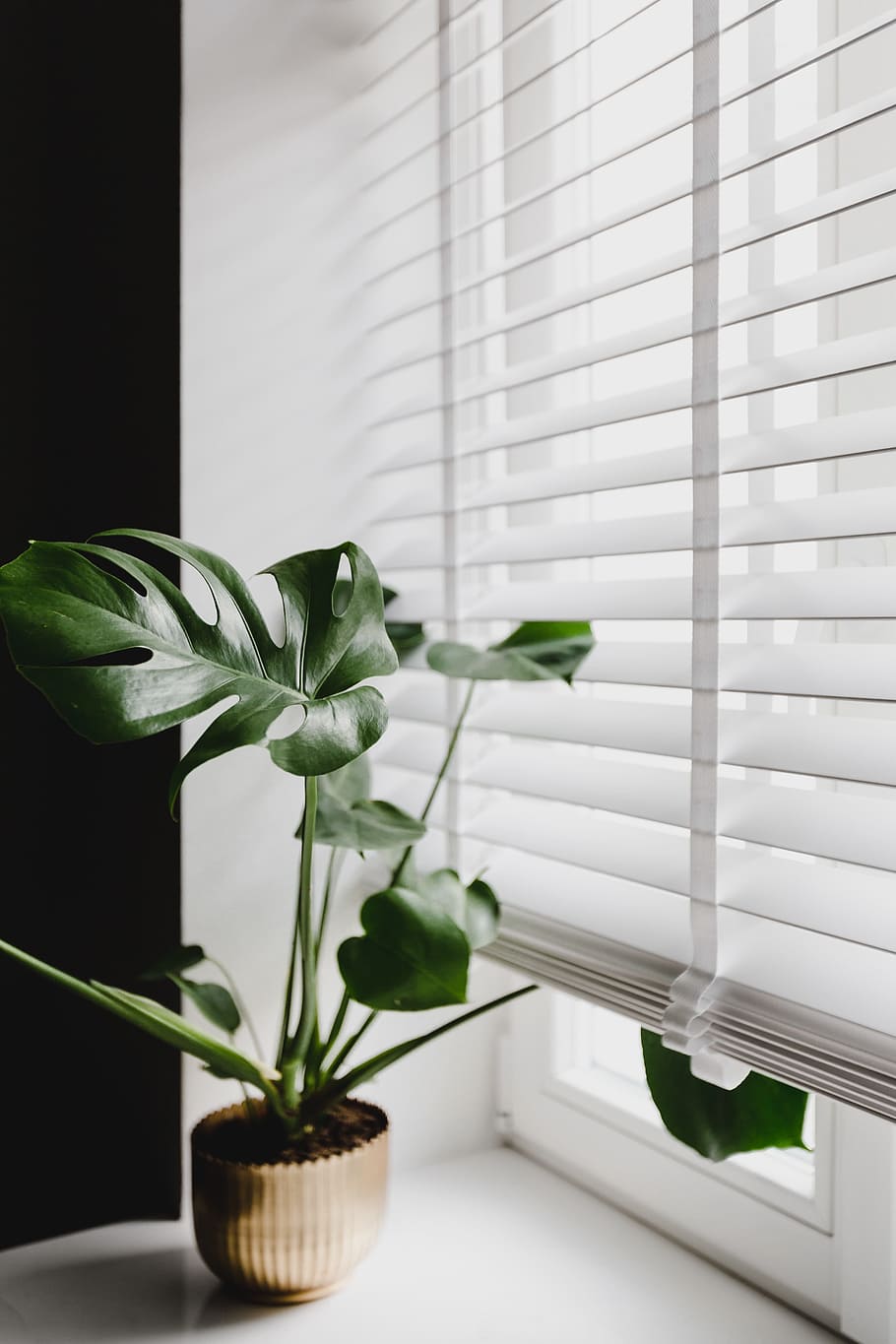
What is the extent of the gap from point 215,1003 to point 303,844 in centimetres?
22

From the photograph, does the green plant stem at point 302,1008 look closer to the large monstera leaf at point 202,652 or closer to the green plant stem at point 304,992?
the green plant stem at point 304,992

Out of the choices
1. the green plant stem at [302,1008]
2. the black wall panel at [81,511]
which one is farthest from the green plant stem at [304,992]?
the black wall panel at [81,511]

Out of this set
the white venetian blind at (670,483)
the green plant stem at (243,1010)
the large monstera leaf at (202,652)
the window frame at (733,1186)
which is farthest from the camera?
the green plant stem at (243,1010)

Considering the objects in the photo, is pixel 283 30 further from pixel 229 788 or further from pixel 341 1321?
pixel 341 1321

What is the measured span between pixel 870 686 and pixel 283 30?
85 cm

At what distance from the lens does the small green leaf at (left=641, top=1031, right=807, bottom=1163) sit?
2.65 feet

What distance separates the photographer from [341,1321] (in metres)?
0.98

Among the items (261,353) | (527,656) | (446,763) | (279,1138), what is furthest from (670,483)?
(279,1138)

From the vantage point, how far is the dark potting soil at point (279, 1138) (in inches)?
38.6

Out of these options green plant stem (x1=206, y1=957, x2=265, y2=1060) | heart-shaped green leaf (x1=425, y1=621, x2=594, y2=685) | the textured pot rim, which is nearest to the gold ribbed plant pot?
the textured pot rim

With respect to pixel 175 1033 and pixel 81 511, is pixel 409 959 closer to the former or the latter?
pixel 175 1033

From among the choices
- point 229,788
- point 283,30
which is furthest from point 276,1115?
point 283,30

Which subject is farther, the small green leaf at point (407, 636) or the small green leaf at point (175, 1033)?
the small green leaf at point (407, 636)

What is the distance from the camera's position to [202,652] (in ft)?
2.44
